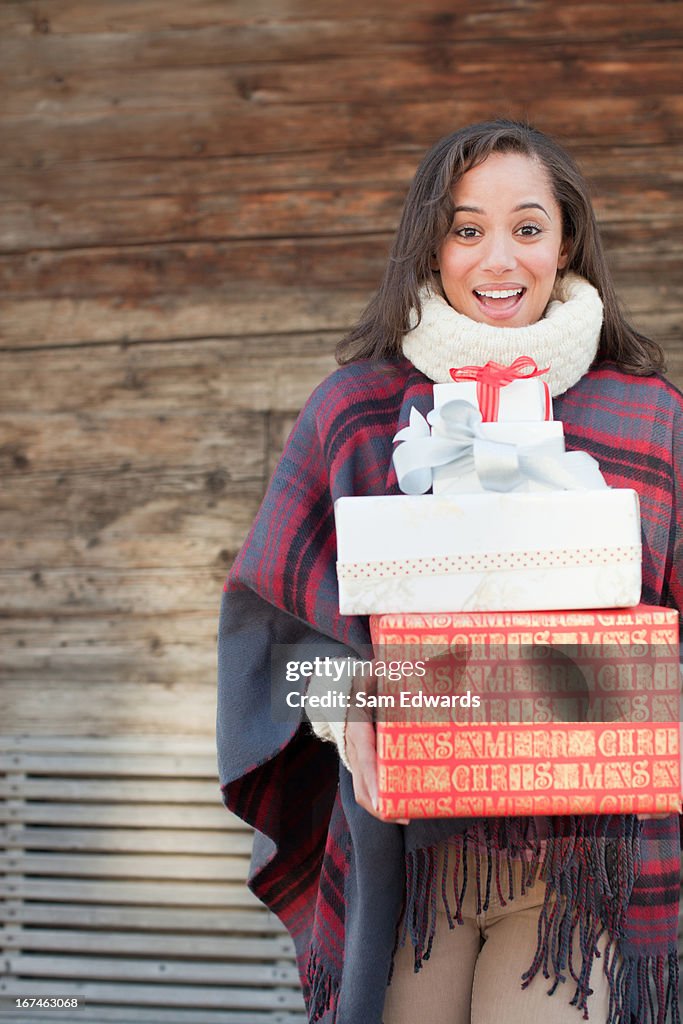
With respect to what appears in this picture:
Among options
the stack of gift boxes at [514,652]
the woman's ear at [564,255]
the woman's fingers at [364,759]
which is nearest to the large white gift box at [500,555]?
the stack of gift boxes at [514,652]

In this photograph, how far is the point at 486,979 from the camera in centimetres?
135

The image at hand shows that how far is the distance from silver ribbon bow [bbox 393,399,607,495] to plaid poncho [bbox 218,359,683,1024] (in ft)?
0.54

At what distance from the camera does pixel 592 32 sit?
2.44m

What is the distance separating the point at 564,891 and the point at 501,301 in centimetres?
80

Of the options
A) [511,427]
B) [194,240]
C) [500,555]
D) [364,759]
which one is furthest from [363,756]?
[194,240]

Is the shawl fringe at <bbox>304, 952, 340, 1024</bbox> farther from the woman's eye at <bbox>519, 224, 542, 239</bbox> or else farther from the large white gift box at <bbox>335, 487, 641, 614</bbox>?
the woman's eye at <bbox>519, 224, 542, 239</bbox>

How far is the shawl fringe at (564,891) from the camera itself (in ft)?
4.24

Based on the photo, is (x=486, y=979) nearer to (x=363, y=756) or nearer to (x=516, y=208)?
(x=363, y=756)

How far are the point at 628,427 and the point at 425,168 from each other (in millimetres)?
494

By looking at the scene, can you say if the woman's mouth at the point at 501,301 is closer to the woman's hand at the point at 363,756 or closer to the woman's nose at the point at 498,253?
the woman's nose at the point at 498,253

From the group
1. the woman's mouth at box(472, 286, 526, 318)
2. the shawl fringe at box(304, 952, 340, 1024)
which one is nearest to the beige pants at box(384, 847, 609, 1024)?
the shawl fringe at box(304, 952, 340, 1024)

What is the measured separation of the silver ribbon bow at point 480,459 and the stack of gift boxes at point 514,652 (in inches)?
1.7

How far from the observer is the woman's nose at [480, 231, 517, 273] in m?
1.49

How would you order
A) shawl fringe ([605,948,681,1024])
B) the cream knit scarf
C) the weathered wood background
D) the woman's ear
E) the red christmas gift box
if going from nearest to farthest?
1. the red christmas gift box
2. shawl fringe ([605,948,681,1024])
3. the cream knit scarf
4. the woman's ear
5. the weathered wood background
